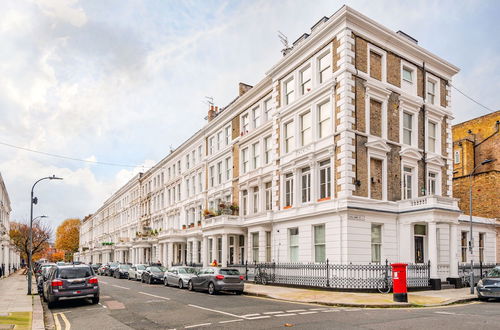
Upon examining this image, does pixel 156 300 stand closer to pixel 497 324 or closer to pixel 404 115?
pixel 497 324

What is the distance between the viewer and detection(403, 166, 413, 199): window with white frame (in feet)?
88.9

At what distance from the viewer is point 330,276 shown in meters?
23.8

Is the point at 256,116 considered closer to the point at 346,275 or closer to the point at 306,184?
the point at 306,184

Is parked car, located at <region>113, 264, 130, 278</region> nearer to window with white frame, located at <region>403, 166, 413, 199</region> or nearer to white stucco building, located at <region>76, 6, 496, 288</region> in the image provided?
white stucco building, located at <region>76, 6, 496, 288</region>

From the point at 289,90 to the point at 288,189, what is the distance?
21.0 feet

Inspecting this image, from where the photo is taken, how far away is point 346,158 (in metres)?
24.1

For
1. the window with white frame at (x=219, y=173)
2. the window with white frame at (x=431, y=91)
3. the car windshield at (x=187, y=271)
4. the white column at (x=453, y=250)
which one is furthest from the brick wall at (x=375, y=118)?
the window with white frame at (x=219, y=173)

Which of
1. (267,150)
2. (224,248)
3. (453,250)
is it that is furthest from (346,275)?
(224,248)

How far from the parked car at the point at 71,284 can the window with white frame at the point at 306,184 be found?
12976 mm

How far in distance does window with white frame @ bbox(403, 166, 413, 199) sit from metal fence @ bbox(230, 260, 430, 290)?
4.66 meters

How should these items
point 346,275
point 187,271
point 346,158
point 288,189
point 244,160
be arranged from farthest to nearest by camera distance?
point 244,160, point 288,189, point 187,271, point 346,158, point 346,275

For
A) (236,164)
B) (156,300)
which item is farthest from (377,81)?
(156,300)

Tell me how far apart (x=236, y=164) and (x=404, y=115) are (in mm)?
14129

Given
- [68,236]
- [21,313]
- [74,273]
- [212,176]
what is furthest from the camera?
[68,236]
